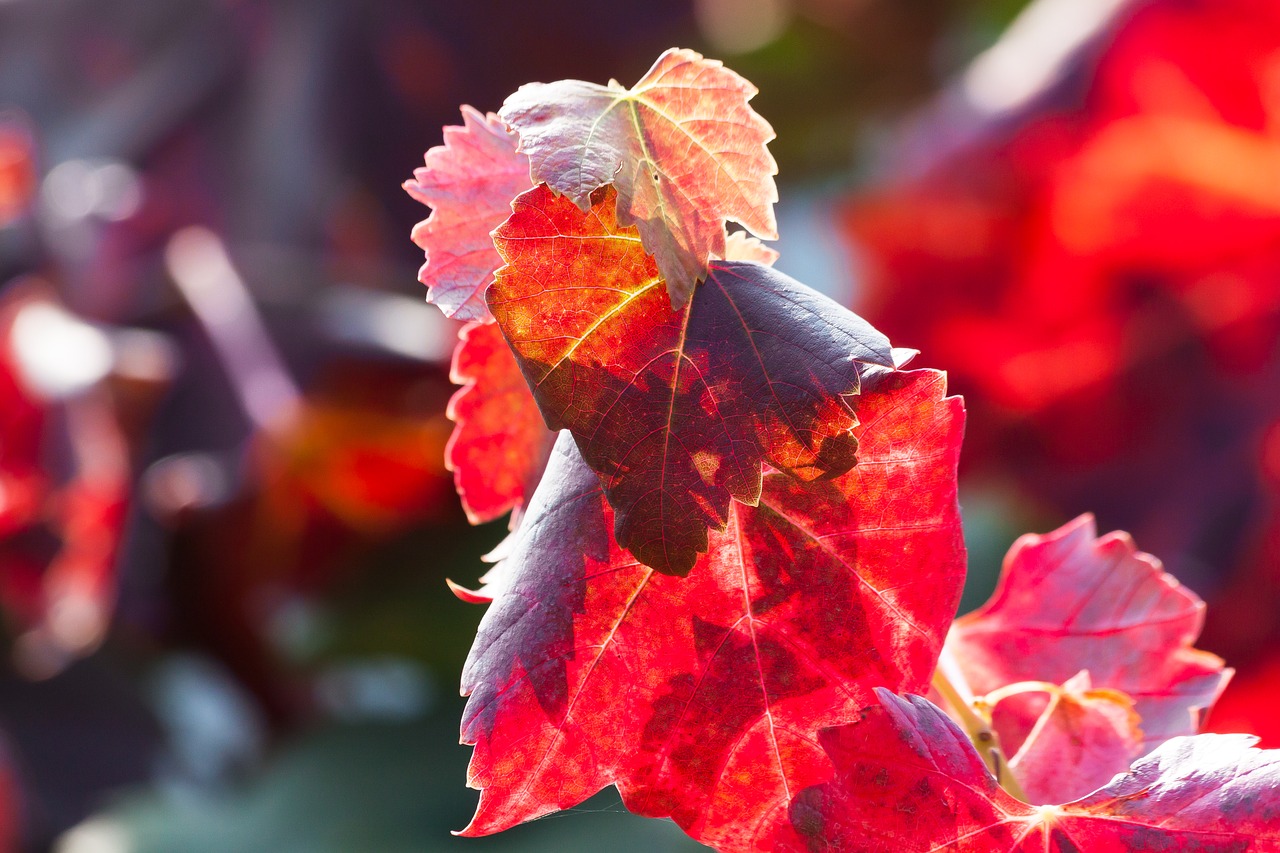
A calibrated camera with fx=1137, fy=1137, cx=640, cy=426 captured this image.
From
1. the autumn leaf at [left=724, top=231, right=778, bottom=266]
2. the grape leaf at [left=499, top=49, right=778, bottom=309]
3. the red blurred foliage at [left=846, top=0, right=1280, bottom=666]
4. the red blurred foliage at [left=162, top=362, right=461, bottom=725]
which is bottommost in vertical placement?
the red blurred foliage at [left=162, top=362, right=461, bottom=725]

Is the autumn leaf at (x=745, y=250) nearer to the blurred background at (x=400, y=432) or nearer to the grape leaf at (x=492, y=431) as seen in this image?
the grape leaf at (x=492, y=431)

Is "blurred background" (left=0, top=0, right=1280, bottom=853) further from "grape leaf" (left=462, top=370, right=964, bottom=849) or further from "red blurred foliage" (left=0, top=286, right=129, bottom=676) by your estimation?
"grape leaf" (left=462, top=370, right=964, bottom=849)

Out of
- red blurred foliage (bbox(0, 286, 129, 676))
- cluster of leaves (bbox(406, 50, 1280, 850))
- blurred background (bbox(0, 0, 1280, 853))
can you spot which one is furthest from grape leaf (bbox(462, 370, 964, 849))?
red blurred foliage (bbox(0, 286, 129, 676))

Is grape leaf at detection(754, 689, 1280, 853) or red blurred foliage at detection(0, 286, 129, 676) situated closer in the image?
grape leaf at detection(754, 689, 1280, 853)

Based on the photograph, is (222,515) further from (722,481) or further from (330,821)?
(722,481)

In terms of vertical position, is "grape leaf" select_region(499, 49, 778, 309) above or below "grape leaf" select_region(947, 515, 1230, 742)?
above

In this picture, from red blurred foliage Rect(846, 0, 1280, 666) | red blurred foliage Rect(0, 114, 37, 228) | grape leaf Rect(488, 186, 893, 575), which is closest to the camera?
grape leaf Rect(488, 186, 893, 575)

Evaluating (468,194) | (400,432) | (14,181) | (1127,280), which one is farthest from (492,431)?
(14,181)

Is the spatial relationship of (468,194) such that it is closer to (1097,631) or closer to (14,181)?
(1097,631)
